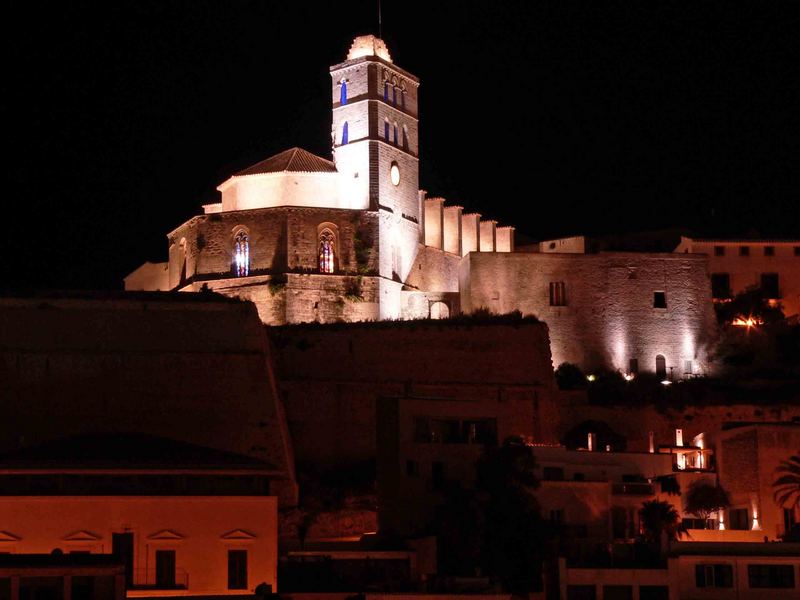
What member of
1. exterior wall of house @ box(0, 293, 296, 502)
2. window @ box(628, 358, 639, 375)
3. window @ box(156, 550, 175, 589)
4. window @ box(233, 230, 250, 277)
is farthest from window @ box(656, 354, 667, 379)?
window @ box(156, 550, 175, 589)

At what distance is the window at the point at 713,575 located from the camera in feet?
113

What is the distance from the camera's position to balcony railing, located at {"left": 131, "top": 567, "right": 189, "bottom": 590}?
34.6 m

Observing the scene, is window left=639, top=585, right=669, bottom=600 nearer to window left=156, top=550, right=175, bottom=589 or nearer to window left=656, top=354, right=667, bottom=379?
window left=156, top=550, right=175, bottom=589

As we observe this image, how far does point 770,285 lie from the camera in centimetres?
5819

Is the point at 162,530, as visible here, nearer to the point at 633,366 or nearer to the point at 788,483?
the point at 788,483

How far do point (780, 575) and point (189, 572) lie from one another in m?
12.3

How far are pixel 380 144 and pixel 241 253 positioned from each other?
6.56 metres

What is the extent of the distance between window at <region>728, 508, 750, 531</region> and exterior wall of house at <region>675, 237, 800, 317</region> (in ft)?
53.6

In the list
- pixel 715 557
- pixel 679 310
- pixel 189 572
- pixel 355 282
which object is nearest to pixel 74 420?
pixel 189 572

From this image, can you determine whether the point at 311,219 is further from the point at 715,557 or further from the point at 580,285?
the point at 715,557

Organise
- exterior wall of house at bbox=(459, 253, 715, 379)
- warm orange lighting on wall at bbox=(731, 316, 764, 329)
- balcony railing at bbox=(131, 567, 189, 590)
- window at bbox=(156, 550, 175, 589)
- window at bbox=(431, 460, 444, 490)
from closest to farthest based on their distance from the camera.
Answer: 1. balcony railing at bbox=(131, 567, 189, 590)
2. window at bbox=(156, 550, 175, 589)
3. window at bbox=(431, 460, 444, 490)
4. exterior wall of house at bbox=(459, 253, 715, 379)
5. warm orange lighting on wall at bbox=(731, 316, 764, 329)

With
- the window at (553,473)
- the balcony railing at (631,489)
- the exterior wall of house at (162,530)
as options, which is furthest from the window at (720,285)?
the exterior wall of house at (162,530)

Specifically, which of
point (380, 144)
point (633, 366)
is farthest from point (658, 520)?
point (380, 144)

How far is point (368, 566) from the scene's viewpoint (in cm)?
3503
